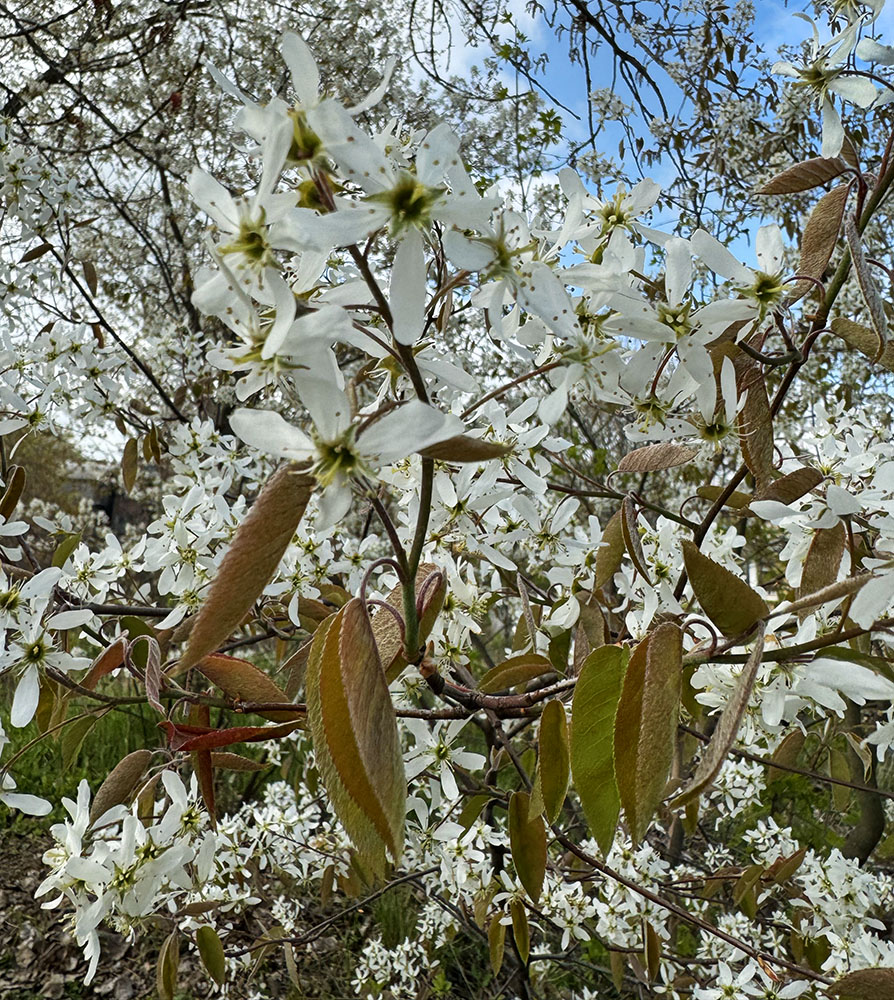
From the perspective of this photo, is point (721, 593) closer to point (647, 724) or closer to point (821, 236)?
point (647, 724)

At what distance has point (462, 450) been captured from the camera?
1.56 ft

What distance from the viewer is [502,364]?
3.72 metres

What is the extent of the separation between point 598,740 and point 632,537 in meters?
0.25

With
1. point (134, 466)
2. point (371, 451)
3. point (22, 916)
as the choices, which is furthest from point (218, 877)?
point (22, 916)

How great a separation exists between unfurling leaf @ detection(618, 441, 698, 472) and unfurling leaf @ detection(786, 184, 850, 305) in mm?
164

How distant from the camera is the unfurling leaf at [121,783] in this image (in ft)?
2.85

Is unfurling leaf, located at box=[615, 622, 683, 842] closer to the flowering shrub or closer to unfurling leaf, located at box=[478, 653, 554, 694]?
the flowering shrub

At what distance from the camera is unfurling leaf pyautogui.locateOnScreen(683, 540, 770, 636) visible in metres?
0.57

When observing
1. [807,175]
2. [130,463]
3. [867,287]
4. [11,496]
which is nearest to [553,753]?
[867,287]

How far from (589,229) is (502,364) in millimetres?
3050

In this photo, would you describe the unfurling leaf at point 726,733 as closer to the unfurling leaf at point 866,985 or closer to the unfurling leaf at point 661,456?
the unfurling leaf at point 661,456

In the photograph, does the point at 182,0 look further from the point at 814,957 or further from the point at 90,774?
the point at 814,957

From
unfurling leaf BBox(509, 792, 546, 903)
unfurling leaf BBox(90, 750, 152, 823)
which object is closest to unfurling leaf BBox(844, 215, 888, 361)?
unfurling leaf BBox(509, 792, 546, 903)

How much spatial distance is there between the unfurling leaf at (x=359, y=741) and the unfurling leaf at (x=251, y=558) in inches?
2.7
